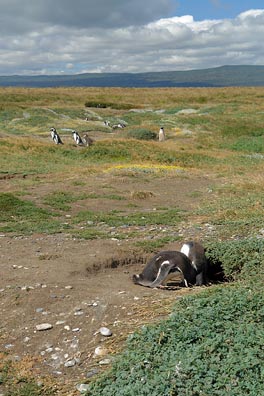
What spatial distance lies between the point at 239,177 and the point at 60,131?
1813 centimetres

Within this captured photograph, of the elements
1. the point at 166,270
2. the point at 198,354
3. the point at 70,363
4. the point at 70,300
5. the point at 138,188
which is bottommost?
the point at 138,188

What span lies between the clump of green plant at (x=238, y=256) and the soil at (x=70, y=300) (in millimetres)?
1110

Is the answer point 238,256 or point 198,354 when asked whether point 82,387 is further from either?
point 238,256

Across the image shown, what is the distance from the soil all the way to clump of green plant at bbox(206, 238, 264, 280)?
1.11 metres

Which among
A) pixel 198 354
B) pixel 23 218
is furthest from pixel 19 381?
pixel 23 218

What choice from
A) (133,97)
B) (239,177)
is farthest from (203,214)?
(133,97)

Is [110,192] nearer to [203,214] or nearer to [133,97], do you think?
[203,214]

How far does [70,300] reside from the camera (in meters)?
6.45

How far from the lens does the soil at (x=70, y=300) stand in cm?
534

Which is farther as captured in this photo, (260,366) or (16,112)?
(16,112)

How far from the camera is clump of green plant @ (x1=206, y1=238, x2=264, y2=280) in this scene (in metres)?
7.05

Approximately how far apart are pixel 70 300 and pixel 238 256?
2.71 meters

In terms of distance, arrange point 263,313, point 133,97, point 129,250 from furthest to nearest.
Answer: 1. point 133,97
2. point 129,250
3. point 263,313

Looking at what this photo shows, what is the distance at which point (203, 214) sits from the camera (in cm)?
1166
